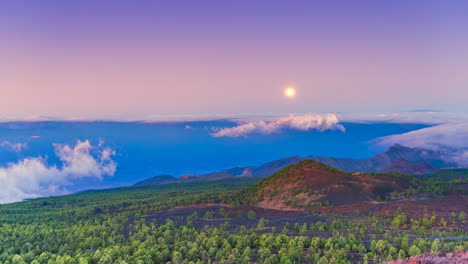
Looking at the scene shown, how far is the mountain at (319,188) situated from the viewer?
6856 centimetres

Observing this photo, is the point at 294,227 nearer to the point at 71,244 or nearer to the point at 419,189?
the point at 71,244

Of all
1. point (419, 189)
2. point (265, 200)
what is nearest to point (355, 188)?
point (419, 189)

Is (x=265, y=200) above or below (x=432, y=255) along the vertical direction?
below

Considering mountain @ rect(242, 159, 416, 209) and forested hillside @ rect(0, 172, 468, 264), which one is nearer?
forested hillside @ rect(0, 172, 468, 264)

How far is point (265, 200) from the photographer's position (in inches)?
2975

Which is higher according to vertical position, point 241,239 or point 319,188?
point 241,239

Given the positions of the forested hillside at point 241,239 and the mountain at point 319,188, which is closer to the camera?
the forested hillside at point 241,239

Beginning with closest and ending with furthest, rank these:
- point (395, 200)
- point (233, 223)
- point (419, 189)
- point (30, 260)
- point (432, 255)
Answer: point (432, 255), point (30, 260), point (233, 223), point (395, 200), point (419, 189)

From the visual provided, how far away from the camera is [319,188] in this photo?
239ft

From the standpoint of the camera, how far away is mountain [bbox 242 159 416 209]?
68562mm

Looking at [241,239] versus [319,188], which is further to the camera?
[319,188]

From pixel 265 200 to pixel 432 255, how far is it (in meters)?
57.8

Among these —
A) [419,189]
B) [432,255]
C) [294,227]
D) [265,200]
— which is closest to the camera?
[432,255]

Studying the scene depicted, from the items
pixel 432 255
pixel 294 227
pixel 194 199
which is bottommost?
pixel 194 199
